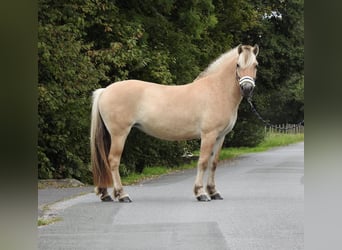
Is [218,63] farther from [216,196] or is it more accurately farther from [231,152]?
[216,196]

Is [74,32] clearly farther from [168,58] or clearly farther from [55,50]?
[168,58]

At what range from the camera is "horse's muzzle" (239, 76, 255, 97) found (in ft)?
6.19

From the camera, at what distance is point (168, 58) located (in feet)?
6.93

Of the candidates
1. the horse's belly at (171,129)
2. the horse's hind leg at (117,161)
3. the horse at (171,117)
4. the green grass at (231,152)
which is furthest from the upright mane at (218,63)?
the horse's hind leg at (117,161)

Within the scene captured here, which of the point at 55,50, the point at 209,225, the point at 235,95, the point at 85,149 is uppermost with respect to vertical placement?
the point at 55,50

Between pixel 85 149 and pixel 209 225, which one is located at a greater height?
pixel 85 149

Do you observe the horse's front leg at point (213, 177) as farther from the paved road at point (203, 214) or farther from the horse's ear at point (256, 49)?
the horse's ear at point (256, 49)

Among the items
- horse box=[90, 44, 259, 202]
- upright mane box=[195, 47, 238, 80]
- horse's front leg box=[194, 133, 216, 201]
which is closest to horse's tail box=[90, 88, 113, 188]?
horse box=[90, 44, 259, 202]

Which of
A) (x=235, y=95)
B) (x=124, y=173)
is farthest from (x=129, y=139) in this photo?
(x=235, y=95)

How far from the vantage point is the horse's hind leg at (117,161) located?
2.17 metres

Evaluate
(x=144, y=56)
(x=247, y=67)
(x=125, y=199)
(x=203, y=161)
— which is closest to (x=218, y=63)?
(x=247, y=67)

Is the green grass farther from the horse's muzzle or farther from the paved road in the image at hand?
the horse's muzzle

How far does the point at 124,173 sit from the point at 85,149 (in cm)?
25
